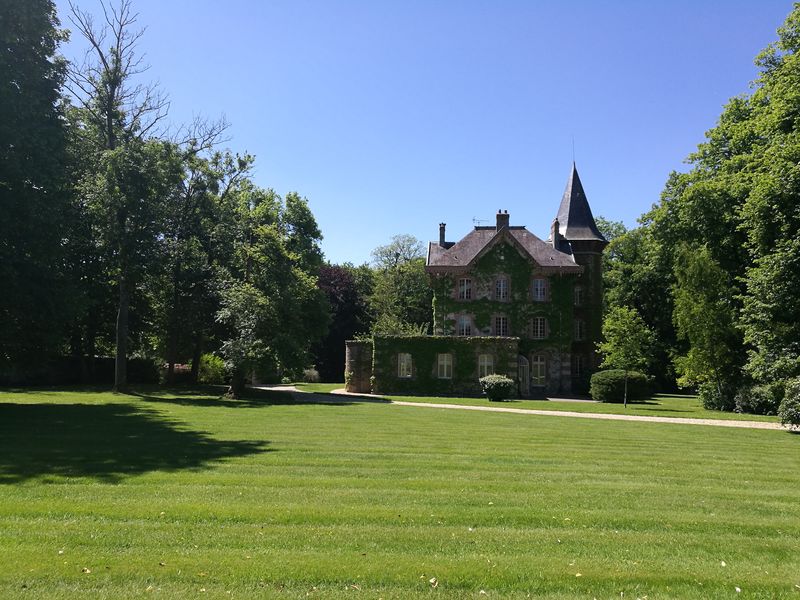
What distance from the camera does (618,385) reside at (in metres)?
32.9

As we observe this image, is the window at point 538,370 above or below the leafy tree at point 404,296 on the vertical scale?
below

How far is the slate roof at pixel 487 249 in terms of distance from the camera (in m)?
40.8

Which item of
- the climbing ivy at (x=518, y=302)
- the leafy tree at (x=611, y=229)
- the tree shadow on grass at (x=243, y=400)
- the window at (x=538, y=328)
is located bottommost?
the tree shadow on grass at (x=243, y=400)

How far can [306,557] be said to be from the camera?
556 cm

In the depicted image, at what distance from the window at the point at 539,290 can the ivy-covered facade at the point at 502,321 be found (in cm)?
7

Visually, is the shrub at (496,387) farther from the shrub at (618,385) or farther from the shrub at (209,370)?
the shrub at (209,370)

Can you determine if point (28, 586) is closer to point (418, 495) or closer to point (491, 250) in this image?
point (418, 495)

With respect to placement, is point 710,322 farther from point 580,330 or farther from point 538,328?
point 580,330

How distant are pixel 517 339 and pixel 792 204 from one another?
1805cm

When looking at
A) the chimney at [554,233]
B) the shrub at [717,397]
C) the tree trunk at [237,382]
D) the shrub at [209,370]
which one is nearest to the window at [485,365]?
the chimney at [554,233]

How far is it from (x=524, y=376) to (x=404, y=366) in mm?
8315

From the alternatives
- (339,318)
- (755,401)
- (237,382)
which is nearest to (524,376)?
(755,401)

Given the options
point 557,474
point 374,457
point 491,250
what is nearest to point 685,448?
point 557,474

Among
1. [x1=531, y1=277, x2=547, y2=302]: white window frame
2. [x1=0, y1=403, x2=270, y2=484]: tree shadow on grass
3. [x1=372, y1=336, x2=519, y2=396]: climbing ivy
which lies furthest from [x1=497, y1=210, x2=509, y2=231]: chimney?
[x1=0, y1=403, x2=270, y2=484]: tree shadow on grass
